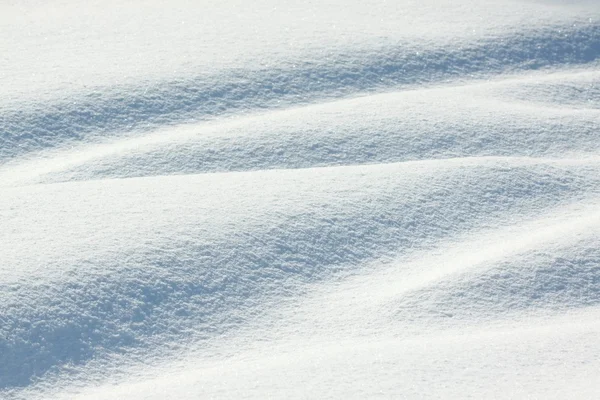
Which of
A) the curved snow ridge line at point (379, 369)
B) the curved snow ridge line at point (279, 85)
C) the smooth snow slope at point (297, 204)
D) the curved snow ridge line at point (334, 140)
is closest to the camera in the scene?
the curved snow ridge line at point (379, 369)

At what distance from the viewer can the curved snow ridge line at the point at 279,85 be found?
312cm

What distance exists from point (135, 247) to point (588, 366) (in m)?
1.28

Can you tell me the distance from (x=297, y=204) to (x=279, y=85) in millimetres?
951

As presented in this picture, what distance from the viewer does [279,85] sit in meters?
3.45

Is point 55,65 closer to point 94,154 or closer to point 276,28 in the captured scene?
point 94,154

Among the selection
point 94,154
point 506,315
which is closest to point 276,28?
point 94,154

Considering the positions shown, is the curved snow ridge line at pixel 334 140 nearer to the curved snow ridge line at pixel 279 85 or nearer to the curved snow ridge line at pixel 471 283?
the curved snow ridge line at pixel 279 85

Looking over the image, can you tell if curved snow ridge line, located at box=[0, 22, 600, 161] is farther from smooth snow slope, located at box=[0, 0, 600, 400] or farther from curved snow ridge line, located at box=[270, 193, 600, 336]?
curved snow ridge line, located at box=[270, 193, 600, 336]

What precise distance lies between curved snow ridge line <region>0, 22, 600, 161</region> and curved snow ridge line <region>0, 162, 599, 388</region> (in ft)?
1.50

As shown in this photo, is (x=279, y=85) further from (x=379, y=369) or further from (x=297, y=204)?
(x=379, y=369)

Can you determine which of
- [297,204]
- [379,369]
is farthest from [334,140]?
A: [379,369]

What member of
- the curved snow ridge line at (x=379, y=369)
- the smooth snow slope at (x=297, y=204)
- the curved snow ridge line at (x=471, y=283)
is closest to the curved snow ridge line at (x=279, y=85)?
the smooth snow slope at (x=297, y=204)

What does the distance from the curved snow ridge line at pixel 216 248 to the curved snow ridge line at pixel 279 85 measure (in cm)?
46

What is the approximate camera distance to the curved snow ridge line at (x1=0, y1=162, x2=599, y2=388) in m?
2.14
